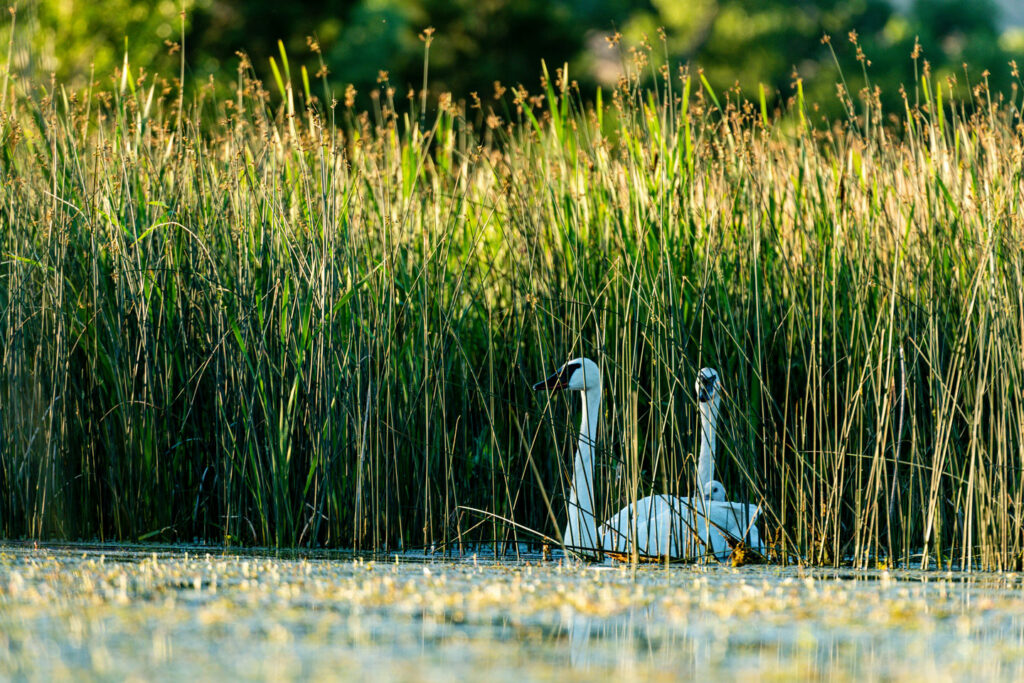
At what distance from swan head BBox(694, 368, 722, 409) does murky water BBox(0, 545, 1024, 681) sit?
637 millimetres

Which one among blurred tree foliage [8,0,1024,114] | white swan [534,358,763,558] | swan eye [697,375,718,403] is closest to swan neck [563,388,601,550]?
white swan [534,358,763,558]

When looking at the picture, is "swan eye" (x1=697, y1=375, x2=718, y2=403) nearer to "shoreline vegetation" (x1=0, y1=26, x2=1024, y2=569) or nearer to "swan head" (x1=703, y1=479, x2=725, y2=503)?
"shoreline vegetation" (x1=0, y1=26, x2=1024, y2=569)

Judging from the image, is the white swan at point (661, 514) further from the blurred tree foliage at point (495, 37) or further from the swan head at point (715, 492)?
the blurred tree foliage at point (495, 37)

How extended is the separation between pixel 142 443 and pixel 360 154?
58.0 inches

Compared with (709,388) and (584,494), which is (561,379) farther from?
(709,388)

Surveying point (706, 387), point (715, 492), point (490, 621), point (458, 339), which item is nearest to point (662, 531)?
point (715, 492)

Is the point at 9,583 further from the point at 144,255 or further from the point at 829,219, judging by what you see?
the point at 829,219

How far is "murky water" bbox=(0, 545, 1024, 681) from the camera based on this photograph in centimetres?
257

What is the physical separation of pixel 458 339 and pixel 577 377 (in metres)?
0.44

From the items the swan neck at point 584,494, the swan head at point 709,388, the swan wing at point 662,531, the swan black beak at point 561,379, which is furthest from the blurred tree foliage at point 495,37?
the swan wing at point 662,531

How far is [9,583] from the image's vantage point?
11.4ft

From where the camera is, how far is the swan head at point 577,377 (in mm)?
4512

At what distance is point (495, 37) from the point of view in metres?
23.6

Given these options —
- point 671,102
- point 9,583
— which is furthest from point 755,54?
point 9,583
